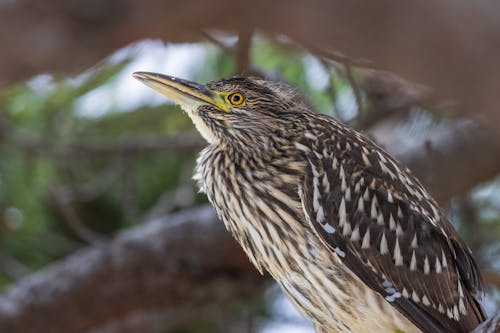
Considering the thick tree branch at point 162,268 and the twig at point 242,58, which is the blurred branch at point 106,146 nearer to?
the thick tree branch at point 162,268

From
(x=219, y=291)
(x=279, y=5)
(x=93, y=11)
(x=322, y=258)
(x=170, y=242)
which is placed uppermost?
(x=170, y=242)

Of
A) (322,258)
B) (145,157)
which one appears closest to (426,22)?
(322,258)

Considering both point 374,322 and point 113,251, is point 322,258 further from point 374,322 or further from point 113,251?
point 113,251

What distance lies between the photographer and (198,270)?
5.39m

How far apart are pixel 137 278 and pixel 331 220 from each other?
2.45 metres

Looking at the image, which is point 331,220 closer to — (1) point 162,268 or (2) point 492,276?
(2) point 492,276

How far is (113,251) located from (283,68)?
64.5 inches

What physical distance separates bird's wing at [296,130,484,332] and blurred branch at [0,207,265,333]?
6.65ft

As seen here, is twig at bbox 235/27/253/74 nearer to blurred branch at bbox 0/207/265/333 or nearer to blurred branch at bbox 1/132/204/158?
blurred branch at bbox 1/132/204/158

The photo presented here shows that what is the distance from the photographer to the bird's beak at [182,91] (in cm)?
322

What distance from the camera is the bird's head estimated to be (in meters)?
3.47

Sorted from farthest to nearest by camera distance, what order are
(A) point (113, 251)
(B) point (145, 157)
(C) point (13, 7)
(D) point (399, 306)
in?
1. (B) point (145, 157)
2. (A) point (113, 251)
3. (D) point (399, 306)
4. (C) point (13, 7)

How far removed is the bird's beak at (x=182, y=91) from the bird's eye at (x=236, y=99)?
6 centimetres

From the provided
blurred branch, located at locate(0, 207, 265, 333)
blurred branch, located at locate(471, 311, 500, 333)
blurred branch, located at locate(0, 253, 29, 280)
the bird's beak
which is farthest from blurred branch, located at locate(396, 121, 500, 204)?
blurred branch, located at locate(471, 311, 500, 333)
